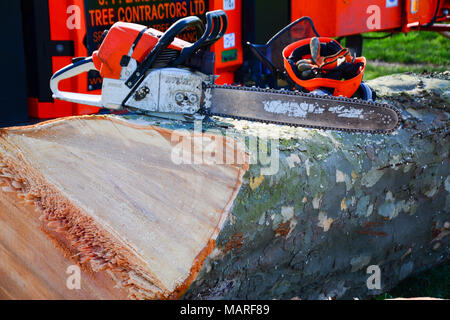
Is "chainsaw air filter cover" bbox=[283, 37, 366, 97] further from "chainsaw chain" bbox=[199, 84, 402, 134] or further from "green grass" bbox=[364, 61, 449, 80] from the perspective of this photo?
"green grass" bbox=[364, 61, 449, 80]

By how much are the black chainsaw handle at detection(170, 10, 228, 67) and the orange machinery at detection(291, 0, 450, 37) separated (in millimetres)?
2303

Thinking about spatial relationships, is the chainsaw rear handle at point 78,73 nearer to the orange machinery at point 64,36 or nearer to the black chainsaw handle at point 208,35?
the black chainsaw handle at point 208,35

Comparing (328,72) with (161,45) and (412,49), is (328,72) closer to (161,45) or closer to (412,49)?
(161,45)

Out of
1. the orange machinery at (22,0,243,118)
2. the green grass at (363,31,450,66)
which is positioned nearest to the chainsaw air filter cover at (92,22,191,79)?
the orange machinery at (22,0,243,118)

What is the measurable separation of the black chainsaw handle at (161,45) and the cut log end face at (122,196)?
279 millimetres

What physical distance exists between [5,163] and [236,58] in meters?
2.41

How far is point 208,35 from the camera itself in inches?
87.9

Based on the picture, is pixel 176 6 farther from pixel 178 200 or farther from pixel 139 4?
pixel 178 200

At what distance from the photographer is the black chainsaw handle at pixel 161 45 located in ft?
7.30

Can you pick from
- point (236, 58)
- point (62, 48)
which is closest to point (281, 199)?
point (62, 48)

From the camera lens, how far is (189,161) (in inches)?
77.0

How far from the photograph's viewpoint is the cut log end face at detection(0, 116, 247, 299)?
6.33 ft

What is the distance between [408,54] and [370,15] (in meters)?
2.90

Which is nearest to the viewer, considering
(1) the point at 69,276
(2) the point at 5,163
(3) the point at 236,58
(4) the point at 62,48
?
(1) the point at 69,276
